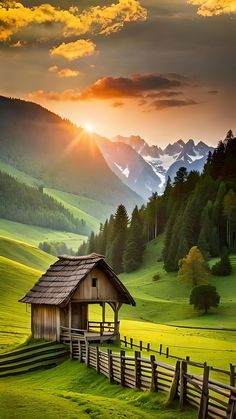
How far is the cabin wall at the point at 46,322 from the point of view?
5774cm

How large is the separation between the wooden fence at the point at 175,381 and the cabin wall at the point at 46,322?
12390mm

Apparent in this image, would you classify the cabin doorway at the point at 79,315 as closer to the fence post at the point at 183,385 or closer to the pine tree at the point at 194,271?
the fence post at the point at 183,385

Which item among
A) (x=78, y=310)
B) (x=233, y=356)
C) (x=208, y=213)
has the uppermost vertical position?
(x=208, y=213)

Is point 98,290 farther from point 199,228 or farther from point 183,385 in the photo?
point 199,228

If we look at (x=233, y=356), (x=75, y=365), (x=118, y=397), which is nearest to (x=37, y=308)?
(x=75, y=365)

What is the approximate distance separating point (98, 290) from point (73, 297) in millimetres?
2747

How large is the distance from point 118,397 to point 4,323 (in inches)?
1836

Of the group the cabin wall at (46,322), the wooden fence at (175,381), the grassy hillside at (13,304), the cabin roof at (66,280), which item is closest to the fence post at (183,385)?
the wooden fence at (175,381)

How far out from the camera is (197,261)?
136750mm

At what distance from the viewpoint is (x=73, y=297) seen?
2238 inches

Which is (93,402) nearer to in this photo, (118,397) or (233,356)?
(118,397)

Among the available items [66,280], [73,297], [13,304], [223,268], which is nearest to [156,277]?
[223,268]

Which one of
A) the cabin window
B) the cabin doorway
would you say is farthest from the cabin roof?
the cabin doorway

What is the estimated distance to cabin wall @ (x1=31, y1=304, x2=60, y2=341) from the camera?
189 ft
